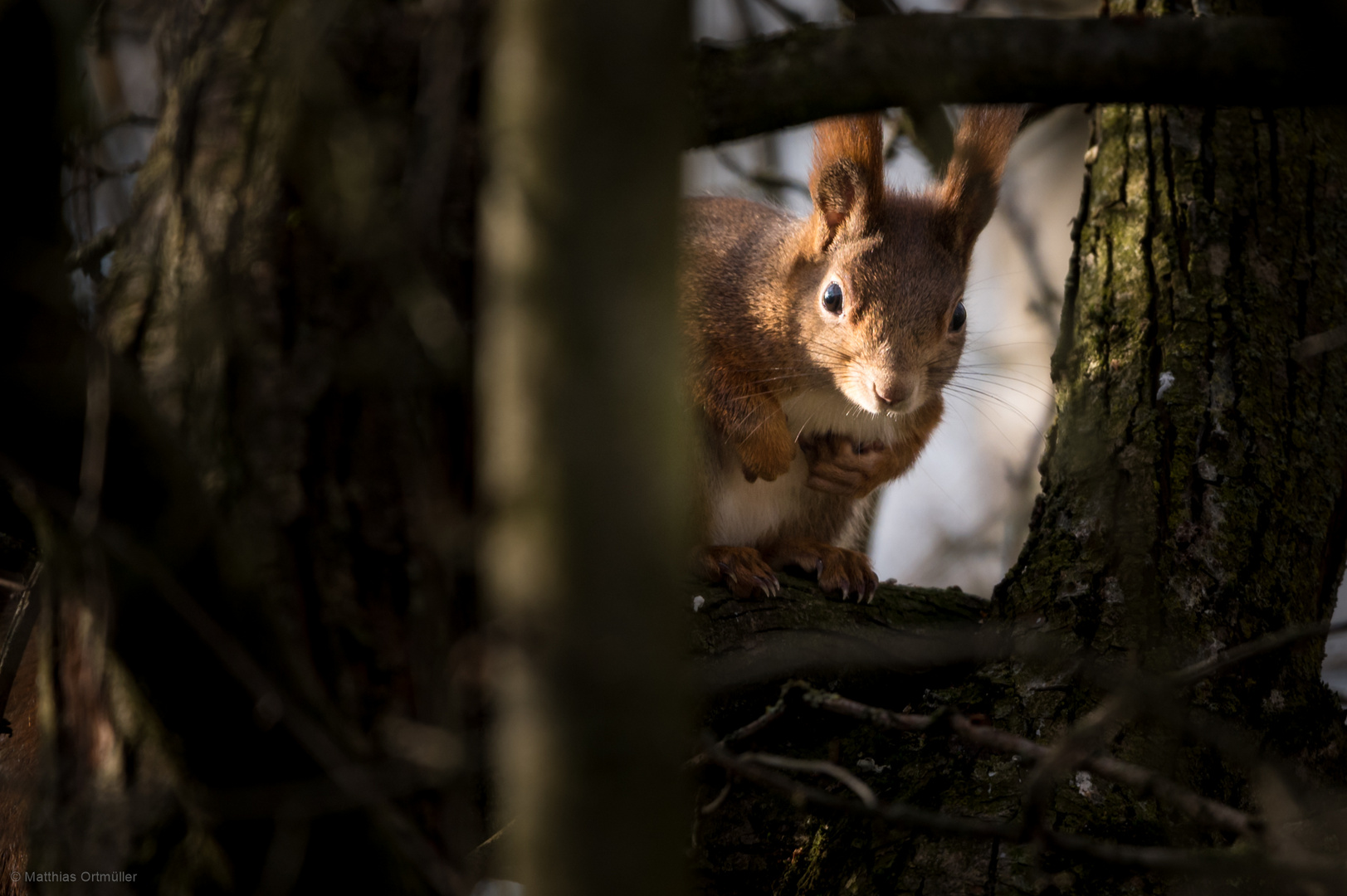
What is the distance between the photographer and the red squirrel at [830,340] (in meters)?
2.97

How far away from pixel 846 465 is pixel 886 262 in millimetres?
669

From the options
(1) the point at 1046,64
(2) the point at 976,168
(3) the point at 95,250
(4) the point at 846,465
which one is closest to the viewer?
(1) the point at 1046,64

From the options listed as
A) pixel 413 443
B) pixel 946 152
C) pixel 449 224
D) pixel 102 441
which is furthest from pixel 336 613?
pixel 946 152

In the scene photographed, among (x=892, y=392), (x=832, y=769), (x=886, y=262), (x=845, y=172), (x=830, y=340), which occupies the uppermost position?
(x=845, y=172)

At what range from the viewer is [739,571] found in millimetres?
2658

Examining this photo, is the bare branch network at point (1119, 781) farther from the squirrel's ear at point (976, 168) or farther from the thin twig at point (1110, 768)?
the squirrel's ear at point (976, 168)

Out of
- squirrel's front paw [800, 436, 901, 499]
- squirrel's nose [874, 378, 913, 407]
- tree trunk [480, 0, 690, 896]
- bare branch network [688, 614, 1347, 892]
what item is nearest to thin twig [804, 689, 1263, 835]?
bare branch network [688, 614, 1347, 892]

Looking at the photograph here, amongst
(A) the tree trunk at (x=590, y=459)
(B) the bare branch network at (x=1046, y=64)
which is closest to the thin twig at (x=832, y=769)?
(A) the tree trunk at (x=590, y=459)

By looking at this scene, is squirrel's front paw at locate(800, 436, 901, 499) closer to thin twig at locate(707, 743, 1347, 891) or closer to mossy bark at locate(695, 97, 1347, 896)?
mossy bark at locate(695, 97, 1347, 896)

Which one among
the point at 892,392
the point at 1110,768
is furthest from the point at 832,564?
the point at 1110,768

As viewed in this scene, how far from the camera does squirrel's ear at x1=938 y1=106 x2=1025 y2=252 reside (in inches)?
116

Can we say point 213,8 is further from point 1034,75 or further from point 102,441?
point 1034,75

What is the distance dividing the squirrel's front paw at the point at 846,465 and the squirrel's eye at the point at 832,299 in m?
0.48

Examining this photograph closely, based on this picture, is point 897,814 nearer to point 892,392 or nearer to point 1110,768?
point 1110,768
